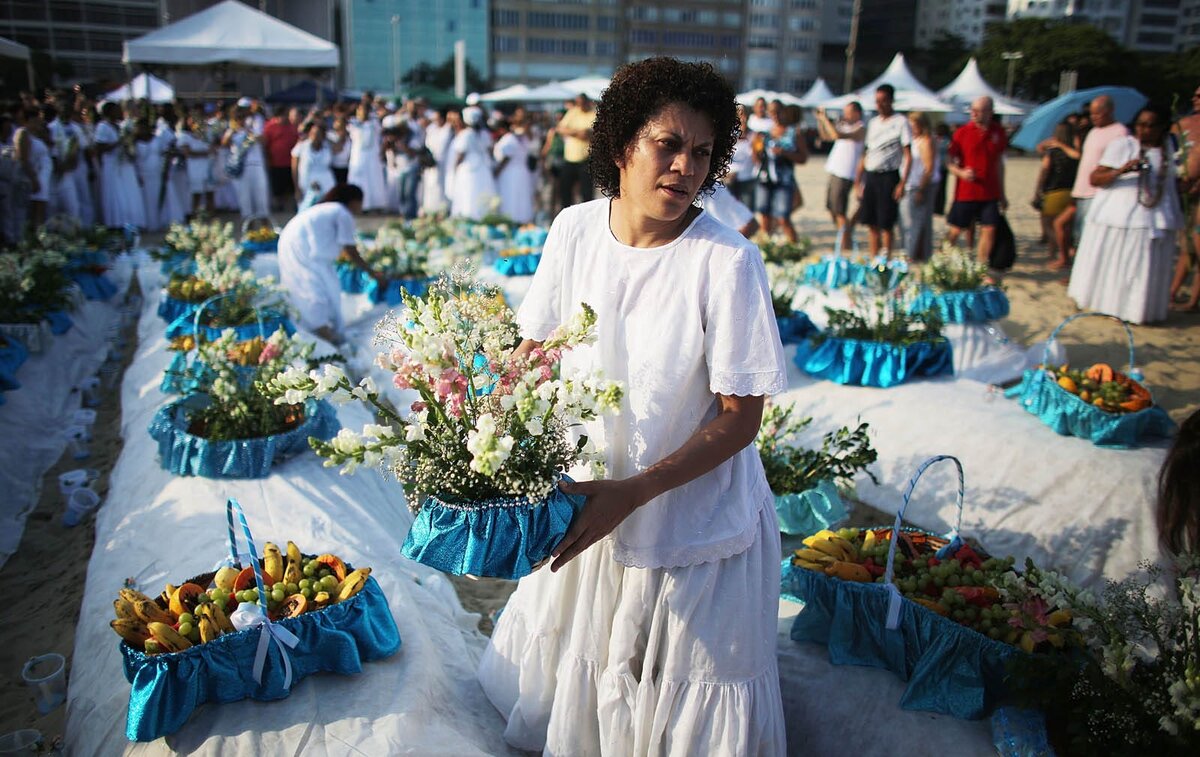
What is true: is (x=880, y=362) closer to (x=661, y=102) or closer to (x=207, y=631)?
(x=661, y=102)

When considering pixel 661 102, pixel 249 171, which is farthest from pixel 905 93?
pixel 661 102

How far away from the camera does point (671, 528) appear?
2.22m

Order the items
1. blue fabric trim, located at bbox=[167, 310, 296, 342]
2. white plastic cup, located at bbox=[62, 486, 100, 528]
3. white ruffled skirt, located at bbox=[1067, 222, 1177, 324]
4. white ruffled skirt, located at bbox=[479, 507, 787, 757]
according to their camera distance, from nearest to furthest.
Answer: white ruffled skirt, located at bbox=[479, 507, 787, 757]
white plastic cup, located at bbox=[62, 486, 100, 528]
blue fabric trim, located at bbox=[167, 310, 296, 342]
white ruffled skirt, located at bbox=[1067, 222, 1177, 324]

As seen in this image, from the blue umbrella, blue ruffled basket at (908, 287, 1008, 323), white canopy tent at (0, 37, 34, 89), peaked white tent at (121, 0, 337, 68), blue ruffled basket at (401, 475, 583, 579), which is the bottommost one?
blue ruffled basket at (908, 287, 1008, 323)

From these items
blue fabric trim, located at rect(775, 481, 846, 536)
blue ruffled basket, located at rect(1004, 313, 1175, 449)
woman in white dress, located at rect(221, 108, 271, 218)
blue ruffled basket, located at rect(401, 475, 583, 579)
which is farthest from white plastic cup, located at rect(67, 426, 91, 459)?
woman in white dress, located at rect(221, 108, 271, 218)

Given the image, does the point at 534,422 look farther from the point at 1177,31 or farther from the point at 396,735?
the point at 1177,31

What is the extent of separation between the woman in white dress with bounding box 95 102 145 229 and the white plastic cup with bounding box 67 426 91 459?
31.1ft

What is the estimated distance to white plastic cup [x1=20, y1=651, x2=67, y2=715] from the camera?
3.11 m

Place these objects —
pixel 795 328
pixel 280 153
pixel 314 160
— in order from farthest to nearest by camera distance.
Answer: pixel 280 153 → pixel 314 160 → pixel 795 328

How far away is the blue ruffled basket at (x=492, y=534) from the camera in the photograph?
1.91 m

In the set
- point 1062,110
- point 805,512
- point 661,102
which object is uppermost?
point 1062,110

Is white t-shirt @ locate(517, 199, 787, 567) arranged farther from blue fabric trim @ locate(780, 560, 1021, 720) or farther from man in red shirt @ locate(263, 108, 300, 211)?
man in red shirt @ locate(263, 108, 300, 211)

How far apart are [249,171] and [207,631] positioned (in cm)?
1367

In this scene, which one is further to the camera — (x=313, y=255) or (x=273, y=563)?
(x=313, y=255)
